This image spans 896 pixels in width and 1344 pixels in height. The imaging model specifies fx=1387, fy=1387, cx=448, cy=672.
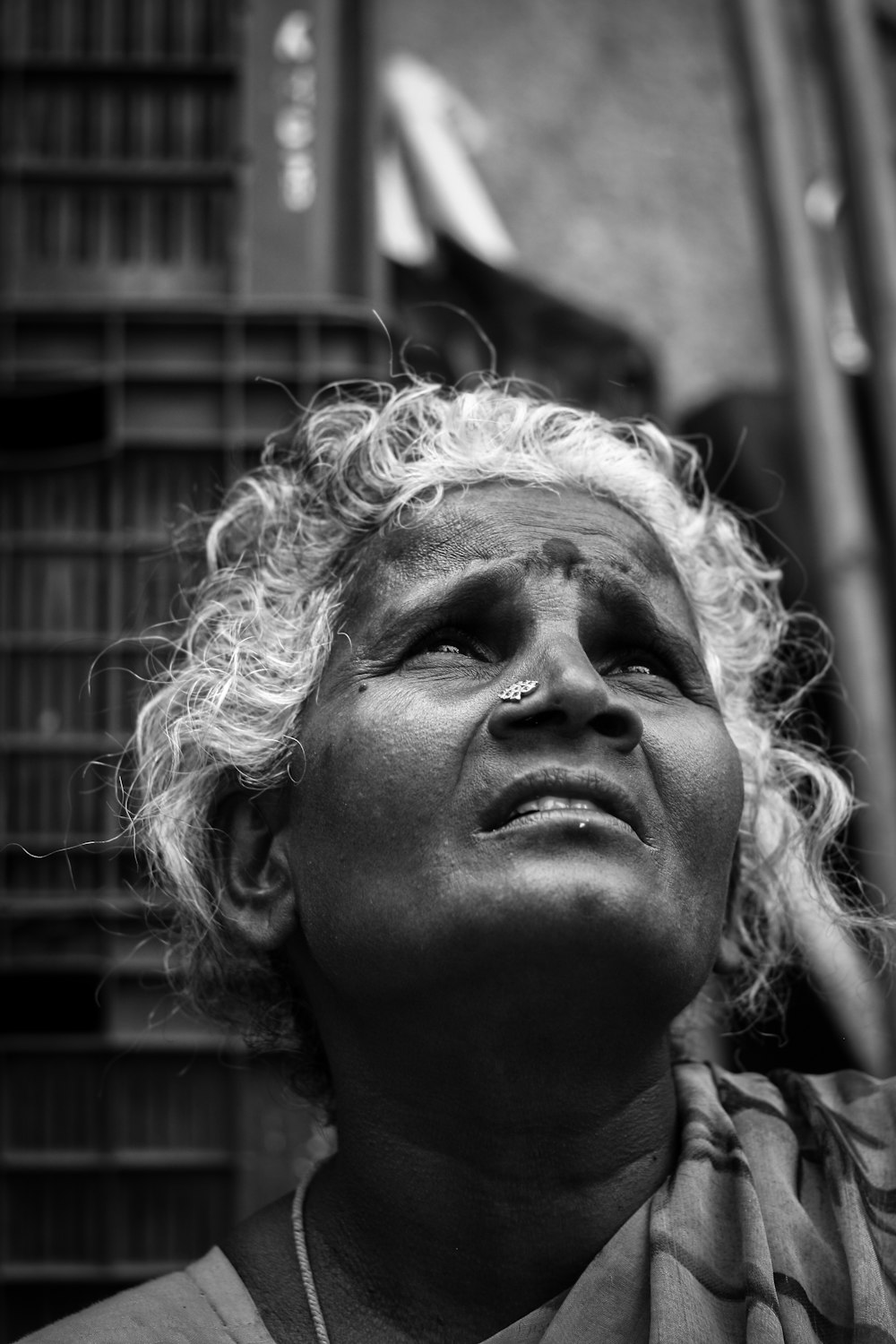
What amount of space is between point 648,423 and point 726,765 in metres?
0.77

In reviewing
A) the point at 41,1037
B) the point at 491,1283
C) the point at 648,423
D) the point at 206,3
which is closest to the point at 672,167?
the point at 206,3

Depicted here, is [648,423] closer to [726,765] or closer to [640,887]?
[726,765]

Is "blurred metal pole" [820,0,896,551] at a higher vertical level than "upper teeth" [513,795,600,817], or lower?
higher

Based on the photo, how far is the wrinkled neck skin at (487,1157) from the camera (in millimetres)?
1500

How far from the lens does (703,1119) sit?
5.47 ft

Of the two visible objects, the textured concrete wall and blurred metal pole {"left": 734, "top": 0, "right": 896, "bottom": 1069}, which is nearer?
blurred metal pole {"left": 734, "top": 0, "right": 896, "bottom": 1069}

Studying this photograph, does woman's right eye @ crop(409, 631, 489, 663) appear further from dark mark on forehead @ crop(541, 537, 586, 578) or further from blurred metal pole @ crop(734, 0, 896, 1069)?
blurred metal pole @ crop(734, 0, 896, 1069)

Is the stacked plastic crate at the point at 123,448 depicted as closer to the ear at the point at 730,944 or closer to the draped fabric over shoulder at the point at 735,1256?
the draped fabric over shoulder at the point at 735,1256

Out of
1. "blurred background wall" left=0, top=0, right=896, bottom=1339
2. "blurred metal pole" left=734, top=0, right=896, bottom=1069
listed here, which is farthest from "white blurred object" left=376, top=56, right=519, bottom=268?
"blurred metal pole" left=734, top=0, right=896, bottom=1069

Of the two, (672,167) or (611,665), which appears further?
(672,167)

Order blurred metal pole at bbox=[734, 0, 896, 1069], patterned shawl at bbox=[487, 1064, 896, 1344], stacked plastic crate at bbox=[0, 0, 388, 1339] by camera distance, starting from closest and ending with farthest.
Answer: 1. patterned shawl at bbox=[487, 1064, 896, 1344]
2. stacked plastic crate at bbox=[0, 0, 388, 1339]
3. blurred metal pole at bbox=[734, 0, 896, 1069]

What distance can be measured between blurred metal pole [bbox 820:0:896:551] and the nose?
1.46 metres

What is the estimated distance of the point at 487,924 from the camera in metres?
1.40

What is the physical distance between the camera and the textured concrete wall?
14.8 feet
